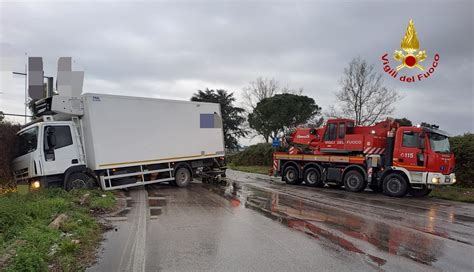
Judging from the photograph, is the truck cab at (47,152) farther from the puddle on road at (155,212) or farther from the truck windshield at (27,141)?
the puddle on road at (155,212)

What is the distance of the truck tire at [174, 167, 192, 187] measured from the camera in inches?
650

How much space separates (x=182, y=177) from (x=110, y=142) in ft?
12.3

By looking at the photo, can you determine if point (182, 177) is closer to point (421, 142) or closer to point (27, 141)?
point (27, 141)

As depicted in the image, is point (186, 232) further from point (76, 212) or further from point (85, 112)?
point (85, 112)

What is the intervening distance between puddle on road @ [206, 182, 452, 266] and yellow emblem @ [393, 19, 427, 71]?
9.29m

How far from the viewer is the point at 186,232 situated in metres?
8.01

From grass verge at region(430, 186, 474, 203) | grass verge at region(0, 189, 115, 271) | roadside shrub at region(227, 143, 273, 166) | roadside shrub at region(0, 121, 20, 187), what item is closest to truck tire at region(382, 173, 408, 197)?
grass verge at region(430, 186, 474, 203)

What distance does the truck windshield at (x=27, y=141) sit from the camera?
12.9 m

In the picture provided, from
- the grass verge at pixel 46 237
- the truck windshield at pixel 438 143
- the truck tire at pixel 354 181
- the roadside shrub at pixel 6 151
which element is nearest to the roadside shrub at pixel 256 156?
the truck tire at pixel 354 181

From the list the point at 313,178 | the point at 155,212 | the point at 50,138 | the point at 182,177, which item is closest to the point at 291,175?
the point at 313,178

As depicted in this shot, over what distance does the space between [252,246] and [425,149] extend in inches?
422

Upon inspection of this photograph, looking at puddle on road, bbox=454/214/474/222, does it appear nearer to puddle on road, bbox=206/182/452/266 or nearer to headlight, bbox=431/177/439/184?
puddle on road, bbox=206/182/452/266

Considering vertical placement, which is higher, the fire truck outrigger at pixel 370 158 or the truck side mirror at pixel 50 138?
the truck side mirror at pixel 50 138

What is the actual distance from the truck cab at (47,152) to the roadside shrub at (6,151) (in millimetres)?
193
